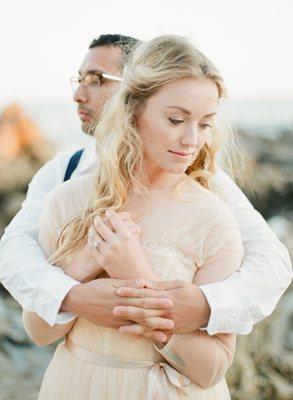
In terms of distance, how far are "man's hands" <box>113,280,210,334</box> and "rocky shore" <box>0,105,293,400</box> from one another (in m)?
→ 2.27

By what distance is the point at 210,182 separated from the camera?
199cm

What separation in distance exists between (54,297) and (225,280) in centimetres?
44

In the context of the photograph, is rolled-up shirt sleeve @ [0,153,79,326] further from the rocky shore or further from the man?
the rocky shore

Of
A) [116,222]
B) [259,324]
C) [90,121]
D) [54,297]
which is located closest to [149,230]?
[116,222]

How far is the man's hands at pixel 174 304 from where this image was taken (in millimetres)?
1683

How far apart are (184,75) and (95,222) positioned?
0.44 meters

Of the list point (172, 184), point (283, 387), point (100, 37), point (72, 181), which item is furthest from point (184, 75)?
point (283, 387)

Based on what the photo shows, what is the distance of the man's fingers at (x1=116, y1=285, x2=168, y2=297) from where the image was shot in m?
1.68

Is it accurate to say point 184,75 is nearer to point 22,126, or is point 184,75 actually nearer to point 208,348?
point 208,348

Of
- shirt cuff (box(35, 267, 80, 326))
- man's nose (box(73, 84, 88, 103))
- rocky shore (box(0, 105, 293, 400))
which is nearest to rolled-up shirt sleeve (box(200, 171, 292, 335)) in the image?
shirt cuff (box(35, 267, 80, 326))

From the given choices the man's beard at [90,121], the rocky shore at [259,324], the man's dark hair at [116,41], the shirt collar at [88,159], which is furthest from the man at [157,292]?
the rocky shore at [259,324]

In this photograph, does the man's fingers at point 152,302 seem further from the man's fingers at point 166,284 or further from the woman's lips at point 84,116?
the woman's lips at point 84,116

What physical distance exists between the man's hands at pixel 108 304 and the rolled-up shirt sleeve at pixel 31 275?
37mm

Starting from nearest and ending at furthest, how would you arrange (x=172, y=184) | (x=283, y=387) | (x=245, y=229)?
(x=172, y=184) → (x=245, y=229) → (x=283, y=387)
